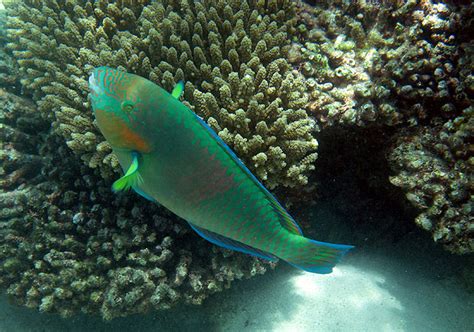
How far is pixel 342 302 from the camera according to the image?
11.5ft

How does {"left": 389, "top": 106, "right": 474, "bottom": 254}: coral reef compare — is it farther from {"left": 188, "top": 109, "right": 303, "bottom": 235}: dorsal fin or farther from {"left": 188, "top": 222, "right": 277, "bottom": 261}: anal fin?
{"left": 188, "top": 222, "right": 277, "bottom": 261}: anal fin

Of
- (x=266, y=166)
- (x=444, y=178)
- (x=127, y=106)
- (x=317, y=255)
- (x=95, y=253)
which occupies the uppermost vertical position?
(x=127, y=106)

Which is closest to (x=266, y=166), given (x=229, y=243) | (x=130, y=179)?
(x=229, y=243)

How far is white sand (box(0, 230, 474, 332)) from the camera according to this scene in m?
3.33

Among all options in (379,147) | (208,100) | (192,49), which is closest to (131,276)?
(208,100)

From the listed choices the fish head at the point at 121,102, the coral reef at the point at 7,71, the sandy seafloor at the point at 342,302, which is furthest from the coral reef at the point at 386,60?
the coral reef at the point at 7,71

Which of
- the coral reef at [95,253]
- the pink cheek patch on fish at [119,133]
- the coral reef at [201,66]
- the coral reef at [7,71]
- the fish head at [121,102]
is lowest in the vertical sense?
the coral reef at [95,253]

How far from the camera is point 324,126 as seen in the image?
330 centimetres

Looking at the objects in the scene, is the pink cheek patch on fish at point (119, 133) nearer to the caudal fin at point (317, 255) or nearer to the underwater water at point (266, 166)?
the caudal fin at point (317, 255)

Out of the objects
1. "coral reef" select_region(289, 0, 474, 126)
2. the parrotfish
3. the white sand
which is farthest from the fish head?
the white sand

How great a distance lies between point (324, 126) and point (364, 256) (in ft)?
5.63

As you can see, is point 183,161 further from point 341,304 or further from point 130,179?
point 341,304

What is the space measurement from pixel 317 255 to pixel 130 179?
1.06 metres

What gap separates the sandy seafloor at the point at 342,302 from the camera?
3.34 m
